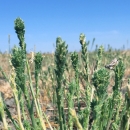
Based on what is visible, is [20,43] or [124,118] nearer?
[124,118]

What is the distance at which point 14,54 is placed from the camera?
0.99m

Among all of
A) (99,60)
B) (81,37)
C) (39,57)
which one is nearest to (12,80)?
(39,57)

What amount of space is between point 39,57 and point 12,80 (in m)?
0.22

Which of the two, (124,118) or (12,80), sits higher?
(12,80)

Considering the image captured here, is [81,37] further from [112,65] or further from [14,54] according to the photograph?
[14,54]

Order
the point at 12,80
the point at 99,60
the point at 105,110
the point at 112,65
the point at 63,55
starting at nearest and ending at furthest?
the point at 63,55, the point at 12,80, the point at 105,110, the point at 112,65, the point at 99,60

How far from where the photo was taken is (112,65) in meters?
1.29

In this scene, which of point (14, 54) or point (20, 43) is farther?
point (20, 43)

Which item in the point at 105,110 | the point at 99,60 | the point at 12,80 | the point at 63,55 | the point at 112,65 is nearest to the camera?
the point at 63,55

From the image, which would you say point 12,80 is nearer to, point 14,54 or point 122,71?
point 14,54

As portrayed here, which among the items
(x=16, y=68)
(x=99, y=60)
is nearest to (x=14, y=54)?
(x=16, y=68)

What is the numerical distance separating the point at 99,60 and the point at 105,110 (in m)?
0.51

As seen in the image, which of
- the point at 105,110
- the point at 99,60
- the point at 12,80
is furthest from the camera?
the point at 99,60

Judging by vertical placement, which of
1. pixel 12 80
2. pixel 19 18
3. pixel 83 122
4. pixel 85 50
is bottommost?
pixel 83 122
